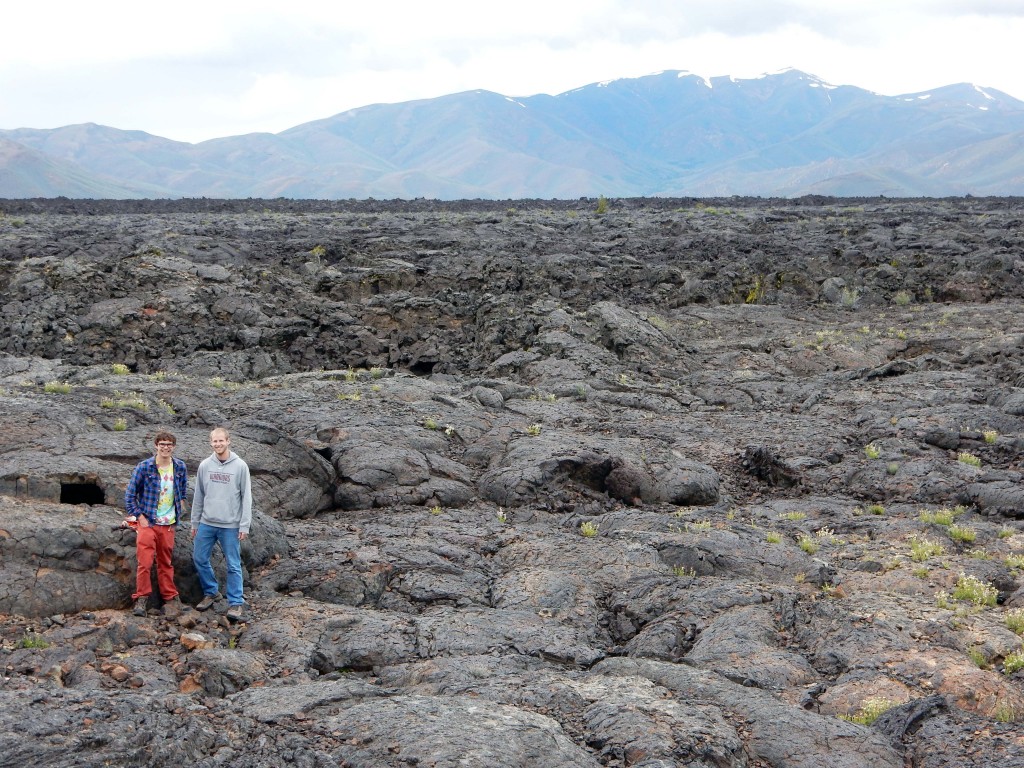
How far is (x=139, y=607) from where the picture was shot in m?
9.41

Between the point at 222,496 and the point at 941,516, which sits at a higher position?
the point at 222,496

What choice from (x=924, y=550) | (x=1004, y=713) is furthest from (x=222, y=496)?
(x=924, y=550)

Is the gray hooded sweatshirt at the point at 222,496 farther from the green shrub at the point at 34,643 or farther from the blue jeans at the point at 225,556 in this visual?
the green shrub at the point at 34,643

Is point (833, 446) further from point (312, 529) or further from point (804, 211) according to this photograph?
point (804, 211)

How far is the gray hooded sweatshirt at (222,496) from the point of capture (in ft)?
32.2

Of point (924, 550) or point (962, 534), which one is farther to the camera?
point (962, 534)

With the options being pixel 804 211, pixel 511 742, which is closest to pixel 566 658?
pixel 511 742

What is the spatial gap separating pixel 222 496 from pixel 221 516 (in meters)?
0.21

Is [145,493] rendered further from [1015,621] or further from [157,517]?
[1015,621]

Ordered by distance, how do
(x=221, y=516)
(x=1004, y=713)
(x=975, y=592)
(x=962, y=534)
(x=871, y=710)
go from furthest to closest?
(x=962, y=534)
(x=975, y=592)
(x=221, y=516)
(x=871, y=710)
(x=1004, y=713)

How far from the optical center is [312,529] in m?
12.5

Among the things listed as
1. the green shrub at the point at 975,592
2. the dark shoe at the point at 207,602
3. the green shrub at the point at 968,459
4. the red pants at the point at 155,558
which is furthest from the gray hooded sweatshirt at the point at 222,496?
the green shrub at the point at 968,459

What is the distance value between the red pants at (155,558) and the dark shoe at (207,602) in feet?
0.95

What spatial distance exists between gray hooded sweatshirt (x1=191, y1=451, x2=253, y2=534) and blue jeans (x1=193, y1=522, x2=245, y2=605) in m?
0.09
